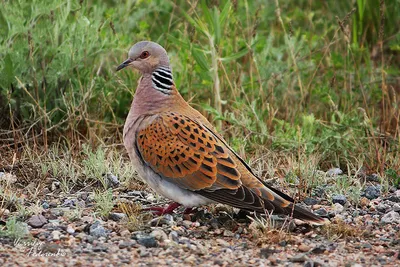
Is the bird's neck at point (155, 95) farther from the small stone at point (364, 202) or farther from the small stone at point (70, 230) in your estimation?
the small stone at point (364, 202)

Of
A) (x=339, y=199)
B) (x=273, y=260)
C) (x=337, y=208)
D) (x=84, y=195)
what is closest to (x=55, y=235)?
(x=84, y=195)

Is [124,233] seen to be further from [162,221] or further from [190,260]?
[190,260]

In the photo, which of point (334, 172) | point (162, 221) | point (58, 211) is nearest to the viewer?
point (162, 221)

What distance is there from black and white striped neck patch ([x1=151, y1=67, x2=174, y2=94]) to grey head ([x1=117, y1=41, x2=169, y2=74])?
0.11 ft

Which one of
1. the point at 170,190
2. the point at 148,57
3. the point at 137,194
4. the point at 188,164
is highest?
the point at 148,57

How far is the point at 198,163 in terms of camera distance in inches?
211

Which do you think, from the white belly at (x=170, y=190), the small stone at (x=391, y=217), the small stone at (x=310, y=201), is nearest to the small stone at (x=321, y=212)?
the small stone at (x=310, y=201)

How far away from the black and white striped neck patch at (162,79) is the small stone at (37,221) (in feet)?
4.12

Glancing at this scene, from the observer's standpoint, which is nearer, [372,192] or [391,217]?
[391,217]

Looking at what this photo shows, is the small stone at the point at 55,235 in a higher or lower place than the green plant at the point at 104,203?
lower

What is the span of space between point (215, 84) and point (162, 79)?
1.39 meters

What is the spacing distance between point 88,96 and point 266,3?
3228 millimetres

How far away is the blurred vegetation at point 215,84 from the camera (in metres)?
6.91

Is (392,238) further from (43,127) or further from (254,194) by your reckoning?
(43,127)
